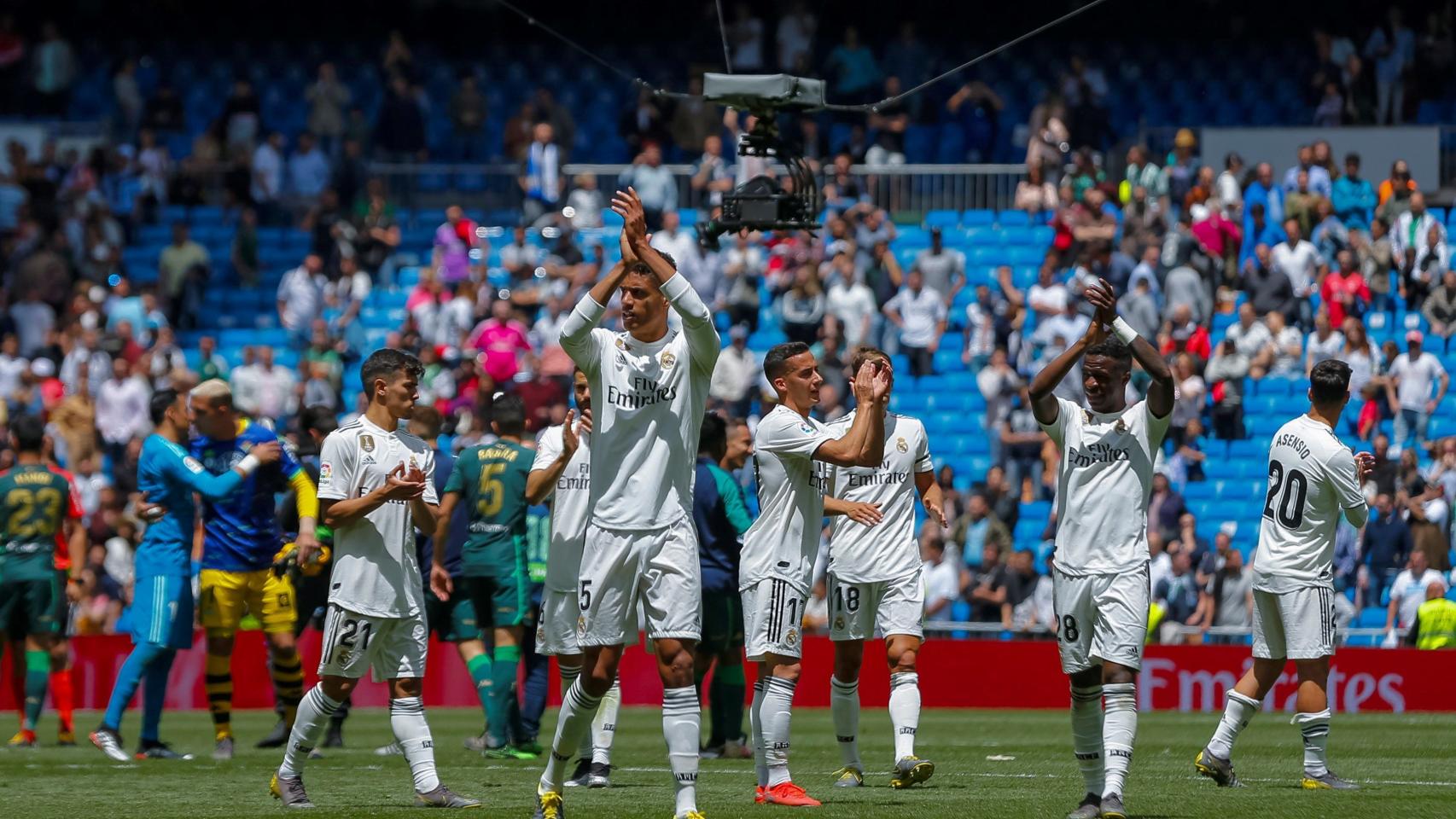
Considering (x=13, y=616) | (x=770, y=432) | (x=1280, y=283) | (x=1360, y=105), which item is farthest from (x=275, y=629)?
(x=1360, y=105)

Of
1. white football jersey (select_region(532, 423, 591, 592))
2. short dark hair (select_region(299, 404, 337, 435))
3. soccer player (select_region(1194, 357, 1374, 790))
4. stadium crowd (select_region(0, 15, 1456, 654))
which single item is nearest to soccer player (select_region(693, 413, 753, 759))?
white football jersey (select_region(532, 423, 591, 592))

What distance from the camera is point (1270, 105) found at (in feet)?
107

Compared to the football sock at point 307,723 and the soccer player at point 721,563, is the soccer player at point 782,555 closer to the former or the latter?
the football sock at point 307,723

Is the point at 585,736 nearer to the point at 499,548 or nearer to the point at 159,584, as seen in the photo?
the point at 499,548

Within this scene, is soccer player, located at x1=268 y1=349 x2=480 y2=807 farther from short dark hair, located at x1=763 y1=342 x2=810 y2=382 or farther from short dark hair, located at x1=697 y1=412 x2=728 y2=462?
short dark hair, located at x1=697 y1=412 x2=728 y2=462

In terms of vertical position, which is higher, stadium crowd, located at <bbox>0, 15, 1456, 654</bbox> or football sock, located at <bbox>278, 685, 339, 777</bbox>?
stadium crowd, located at <bbox>0, 15, 1456, 654</bbox>

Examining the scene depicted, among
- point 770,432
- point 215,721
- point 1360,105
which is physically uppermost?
point 1360,105

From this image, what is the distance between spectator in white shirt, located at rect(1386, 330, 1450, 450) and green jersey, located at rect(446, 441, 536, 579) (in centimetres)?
1331

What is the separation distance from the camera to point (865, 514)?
456 inches

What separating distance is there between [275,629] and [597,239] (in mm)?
16256

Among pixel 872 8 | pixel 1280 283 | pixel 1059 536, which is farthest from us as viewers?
pixel 872 8

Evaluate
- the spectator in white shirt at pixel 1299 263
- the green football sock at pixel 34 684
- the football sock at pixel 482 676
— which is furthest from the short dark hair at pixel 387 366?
the spectator in white shirt at pixel 1299 263

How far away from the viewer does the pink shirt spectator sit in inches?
1059

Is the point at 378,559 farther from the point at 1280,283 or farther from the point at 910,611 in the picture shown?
the point at 1280,283
